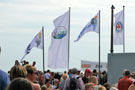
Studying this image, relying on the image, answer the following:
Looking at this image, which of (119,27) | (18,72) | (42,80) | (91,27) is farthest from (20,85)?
(119,27)

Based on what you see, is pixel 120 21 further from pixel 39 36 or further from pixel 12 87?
pixel 12 87

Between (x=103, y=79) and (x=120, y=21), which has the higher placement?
(x=120, y=21)

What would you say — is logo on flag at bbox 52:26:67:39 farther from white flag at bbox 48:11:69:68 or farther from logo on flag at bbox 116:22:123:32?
logo on flag at bbox 116:22:123:32

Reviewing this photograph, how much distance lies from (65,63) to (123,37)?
5.10 m

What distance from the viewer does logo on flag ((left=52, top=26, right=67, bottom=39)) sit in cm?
2236

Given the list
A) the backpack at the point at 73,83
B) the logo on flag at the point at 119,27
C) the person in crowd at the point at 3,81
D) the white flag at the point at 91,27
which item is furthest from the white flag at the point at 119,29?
the person in crowd at the point at 3,81

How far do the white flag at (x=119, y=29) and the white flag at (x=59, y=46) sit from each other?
341cm

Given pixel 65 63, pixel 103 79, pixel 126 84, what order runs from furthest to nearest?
pixel 65 63 → pixel 103 79 → pixel 126 84

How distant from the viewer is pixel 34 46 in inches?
1035

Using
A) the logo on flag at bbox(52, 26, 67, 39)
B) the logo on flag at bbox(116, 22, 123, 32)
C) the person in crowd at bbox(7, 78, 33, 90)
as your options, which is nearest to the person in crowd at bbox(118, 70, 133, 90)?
the person in crowd at bbox(7, 78, 33, 90)

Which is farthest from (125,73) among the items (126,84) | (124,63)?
(124,63)

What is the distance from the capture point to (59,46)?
22344 mm

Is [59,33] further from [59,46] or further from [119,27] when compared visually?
[119,27]

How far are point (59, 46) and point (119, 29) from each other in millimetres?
4873
